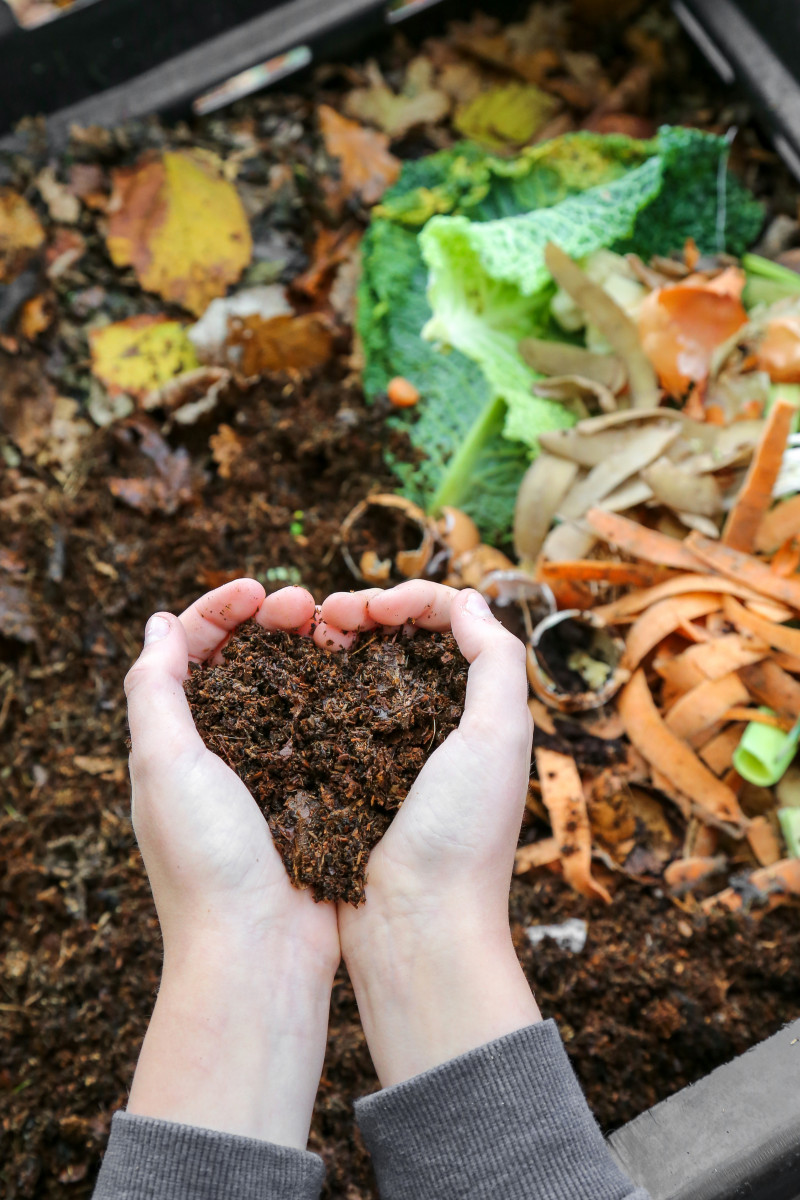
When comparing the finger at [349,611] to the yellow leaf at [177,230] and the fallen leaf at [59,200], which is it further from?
the fallen leaf at [59,200]

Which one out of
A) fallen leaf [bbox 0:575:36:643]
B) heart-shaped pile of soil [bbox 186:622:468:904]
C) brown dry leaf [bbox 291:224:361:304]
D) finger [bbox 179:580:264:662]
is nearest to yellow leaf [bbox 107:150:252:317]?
brown dry leaf [bbox 291:224:361:304]

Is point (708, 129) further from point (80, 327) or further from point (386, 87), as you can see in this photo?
point (80, 327)

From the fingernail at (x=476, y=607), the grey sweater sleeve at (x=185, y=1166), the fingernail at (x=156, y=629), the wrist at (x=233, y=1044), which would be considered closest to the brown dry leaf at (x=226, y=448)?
the fingernail at (x=156, y=629)

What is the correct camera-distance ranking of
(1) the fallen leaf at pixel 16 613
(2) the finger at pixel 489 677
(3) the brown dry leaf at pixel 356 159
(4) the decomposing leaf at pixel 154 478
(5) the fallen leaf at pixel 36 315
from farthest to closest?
(3) the brown dry leaf at pixel 356 159
(5) the fallen leaf at pixel 36 315
(4) the decomposing leaf at pixel 154 478
(1) the fallen leaf at pixel 16 613
(2) the finger at pixel 489 677

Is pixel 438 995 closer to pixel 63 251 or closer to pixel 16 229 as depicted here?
pixel 63 251

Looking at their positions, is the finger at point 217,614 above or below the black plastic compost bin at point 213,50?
below
